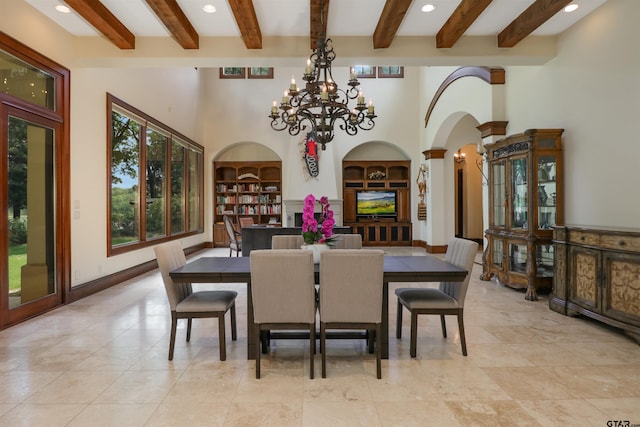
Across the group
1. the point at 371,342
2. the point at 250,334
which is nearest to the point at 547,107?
the point at 371,342

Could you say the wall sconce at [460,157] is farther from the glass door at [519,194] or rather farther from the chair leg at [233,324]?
the chair leg at [233,324]

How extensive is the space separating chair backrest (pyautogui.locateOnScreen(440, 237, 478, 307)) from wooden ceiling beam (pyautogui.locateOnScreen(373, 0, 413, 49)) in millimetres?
2279

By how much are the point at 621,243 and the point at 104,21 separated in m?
5.30

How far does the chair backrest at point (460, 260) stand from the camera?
2.83 m

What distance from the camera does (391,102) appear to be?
9.88 metres

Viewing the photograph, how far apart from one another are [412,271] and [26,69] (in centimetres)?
428

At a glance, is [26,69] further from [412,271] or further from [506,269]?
[506,269]

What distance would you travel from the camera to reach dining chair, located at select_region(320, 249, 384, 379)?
95.0 inches

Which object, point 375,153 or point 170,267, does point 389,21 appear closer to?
point 170,267

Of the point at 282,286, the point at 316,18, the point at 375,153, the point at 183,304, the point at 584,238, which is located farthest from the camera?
the point at 375,153

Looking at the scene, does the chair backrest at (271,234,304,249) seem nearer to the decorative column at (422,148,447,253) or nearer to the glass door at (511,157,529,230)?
the glass door at (511,157,529,230)

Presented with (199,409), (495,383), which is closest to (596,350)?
(495,383)

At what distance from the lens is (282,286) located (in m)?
2.45

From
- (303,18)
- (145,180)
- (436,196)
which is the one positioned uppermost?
(303,18)
